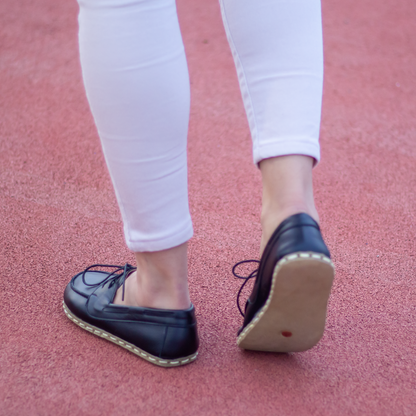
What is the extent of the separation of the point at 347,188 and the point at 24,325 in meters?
1.08

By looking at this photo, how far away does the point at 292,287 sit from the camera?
703 millimetres

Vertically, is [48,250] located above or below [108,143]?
below

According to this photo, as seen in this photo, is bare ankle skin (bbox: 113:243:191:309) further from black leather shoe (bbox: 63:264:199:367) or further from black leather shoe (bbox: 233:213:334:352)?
black leather shoe (bbox: 233:213:334:352)

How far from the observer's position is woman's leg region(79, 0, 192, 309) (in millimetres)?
638

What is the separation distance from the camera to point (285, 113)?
73cm

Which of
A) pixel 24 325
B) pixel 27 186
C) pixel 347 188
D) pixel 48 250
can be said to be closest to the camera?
pixel 24 325

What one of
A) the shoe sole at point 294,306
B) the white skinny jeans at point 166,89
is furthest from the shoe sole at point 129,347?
the white skinny jeans at point 166,89

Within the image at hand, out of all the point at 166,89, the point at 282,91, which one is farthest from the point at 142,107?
the point at 282,91

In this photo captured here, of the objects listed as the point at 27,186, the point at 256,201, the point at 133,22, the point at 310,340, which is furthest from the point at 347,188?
the point at 133,22

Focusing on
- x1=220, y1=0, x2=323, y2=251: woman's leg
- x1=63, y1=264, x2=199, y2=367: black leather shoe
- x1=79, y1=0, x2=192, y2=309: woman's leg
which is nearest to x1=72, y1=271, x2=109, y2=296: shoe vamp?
x1=63, y1=264, x2=199, y2=367: black leather shoe

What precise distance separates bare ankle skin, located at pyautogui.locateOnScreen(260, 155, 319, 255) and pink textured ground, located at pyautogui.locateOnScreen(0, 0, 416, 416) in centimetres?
29

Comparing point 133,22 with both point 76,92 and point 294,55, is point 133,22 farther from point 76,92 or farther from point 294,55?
point 76,92

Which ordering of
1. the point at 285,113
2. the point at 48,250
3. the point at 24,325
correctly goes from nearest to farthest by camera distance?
the point at 285,113
the point at 24,325
the point at 48,250

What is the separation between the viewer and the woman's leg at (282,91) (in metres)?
0.73
